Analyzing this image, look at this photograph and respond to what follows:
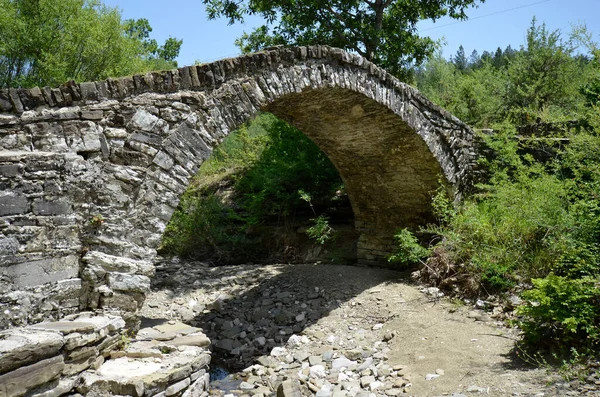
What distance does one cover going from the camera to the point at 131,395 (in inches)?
142

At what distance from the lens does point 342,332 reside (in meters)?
6.99

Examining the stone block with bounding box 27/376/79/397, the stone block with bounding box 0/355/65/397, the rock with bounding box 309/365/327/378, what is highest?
the stone block with bounding box 0/355/65/397

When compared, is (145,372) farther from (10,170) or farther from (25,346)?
(10,170)

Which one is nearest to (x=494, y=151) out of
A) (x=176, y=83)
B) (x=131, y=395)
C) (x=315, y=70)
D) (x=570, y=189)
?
(x=570, y=189)

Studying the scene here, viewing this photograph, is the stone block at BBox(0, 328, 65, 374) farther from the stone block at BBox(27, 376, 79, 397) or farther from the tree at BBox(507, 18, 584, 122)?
the tree at BBox(507, 18, 584, 122)

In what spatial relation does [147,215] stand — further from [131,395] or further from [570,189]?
[570,189]

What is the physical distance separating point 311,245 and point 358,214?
1321mm

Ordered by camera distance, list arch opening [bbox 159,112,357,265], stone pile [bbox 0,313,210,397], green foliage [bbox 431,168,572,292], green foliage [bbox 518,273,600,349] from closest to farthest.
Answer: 1. stone pile [bbox 0,313,210,397]
2. green foliage [bbox 518,273,600,349]
3. green foliage [bbox 431,168,572,292]
4. arch opening [bbox 159,112,357,265]

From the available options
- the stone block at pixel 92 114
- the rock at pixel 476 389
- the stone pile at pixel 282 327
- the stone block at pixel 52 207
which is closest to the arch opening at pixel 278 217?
the stone pile at pixel 282 327

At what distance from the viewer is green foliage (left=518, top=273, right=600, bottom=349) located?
15.5ft

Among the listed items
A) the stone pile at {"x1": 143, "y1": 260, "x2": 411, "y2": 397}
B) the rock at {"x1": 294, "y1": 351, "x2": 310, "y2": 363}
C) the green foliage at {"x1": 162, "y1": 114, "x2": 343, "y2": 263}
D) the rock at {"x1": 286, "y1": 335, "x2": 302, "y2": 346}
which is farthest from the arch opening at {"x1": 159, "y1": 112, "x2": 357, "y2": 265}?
the rock at {"x1": 294, "y1": 351, "x2": 310, "y2": 363}

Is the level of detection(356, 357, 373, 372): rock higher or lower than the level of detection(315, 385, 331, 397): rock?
higher

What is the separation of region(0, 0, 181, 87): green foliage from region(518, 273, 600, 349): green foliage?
469 inches

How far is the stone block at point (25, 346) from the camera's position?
10.3 feet
